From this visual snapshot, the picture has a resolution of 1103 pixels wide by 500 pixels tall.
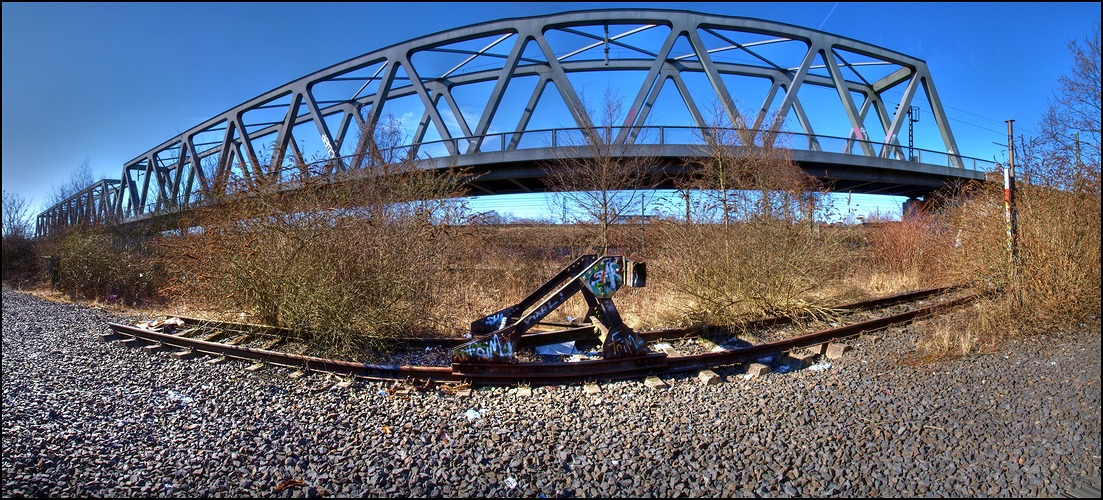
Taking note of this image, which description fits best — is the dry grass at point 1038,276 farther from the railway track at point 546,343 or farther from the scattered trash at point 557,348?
the scattered trash at point 557,348

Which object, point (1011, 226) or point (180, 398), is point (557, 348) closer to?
point (180, 398)

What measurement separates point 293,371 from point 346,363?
2.57 feet

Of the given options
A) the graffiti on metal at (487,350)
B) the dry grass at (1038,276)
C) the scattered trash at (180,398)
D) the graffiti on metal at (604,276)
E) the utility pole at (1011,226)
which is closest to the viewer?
the scattered trash at (180,398)

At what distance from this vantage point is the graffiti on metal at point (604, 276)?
5.50m

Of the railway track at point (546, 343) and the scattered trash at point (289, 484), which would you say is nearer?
the scattered trash at point (289, 484)

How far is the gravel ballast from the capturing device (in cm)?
296

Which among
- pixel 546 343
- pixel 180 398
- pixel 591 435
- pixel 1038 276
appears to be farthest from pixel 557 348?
pixel 1038 276

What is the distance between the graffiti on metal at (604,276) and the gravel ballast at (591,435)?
113cm

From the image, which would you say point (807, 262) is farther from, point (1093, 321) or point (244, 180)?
point (244, 180)

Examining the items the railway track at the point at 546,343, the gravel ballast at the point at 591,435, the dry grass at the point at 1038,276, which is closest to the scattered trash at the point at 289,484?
the gravel ballast at the point at 591,435

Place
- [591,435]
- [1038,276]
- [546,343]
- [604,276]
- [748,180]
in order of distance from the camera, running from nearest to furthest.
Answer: [591,435], [604,276], [1038,276], [546,343], [748,180]

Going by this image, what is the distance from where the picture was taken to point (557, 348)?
639 centimetres

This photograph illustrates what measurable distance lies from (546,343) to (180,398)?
13.3ft

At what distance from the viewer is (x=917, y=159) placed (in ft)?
97.6
